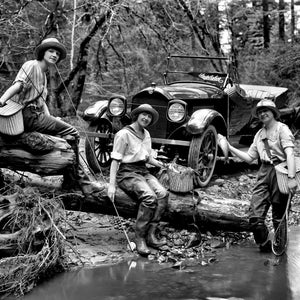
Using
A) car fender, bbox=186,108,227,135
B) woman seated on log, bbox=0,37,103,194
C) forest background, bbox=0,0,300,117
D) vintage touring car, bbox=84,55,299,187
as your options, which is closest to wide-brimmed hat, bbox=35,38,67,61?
woman seated on log, bbox=0,37,103,194

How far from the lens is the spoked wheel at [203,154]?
23.8 feet

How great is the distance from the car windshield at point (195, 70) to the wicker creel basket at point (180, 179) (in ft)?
12.6

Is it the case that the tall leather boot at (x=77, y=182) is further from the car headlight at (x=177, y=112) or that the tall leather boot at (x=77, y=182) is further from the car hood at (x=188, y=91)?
the car hood at (x=188, y=91)

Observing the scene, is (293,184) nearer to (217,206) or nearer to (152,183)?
(217,206)

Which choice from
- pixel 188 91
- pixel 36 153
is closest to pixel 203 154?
pixel 188 91

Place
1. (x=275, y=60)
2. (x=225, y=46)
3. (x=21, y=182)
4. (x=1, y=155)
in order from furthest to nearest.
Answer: (x=225, y=46)
(x=275, y=60)
(x=21, y=182)
(x=1, y=155)

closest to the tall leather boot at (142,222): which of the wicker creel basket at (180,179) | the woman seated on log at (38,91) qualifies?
the wicker creel basket at (180,179)

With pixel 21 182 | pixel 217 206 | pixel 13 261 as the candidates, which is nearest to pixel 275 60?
pixel 217 206

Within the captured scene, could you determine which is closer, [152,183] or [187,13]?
[152,183]

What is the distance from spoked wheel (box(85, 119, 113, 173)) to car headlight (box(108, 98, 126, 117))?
16.9 inches

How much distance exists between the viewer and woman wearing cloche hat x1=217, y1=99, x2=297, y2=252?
513cm

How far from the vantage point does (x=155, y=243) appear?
552 centimetres

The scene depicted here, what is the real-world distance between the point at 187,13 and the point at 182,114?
23.1ft

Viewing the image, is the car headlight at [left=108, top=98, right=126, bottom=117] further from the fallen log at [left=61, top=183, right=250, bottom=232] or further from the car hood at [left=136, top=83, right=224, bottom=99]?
the fallen log at [left=61, top=183, right=250, bottom=232]
